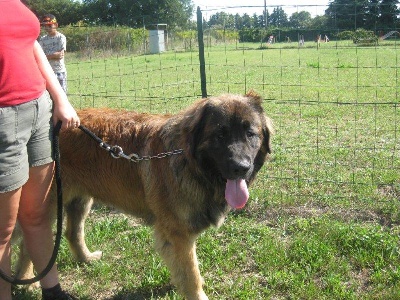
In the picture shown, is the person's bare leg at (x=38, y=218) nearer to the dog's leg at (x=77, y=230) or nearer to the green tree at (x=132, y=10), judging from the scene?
the dog's leg at (x=77, y=230)

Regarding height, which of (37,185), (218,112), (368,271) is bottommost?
(368,271)

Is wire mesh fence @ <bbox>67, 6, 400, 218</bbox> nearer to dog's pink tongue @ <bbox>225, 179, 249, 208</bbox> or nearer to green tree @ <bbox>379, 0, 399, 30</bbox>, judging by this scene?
green tree @ <bbox>379, 0, 399, 30</bbox>

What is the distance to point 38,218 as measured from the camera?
293 cm

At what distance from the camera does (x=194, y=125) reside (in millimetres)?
3090

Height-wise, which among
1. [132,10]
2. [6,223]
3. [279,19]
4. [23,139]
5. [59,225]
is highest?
[132,10]

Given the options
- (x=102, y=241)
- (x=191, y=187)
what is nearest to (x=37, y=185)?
(x=191, y=187)

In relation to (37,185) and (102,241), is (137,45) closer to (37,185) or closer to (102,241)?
(102,241)

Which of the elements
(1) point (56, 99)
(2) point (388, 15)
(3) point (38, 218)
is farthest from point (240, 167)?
(2) point (388, 15)

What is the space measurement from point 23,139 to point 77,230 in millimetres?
1715

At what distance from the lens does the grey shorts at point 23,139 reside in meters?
2.38

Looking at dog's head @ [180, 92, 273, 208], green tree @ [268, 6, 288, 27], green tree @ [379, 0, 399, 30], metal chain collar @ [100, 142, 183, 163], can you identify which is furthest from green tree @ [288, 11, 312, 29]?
metal chain collar @ [100, 142, 183, 163]

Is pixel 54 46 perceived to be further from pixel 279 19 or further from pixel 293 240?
pixel 293 240

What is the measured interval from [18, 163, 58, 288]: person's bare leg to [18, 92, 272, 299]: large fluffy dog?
0.45m

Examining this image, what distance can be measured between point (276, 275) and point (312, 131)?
191 inches
